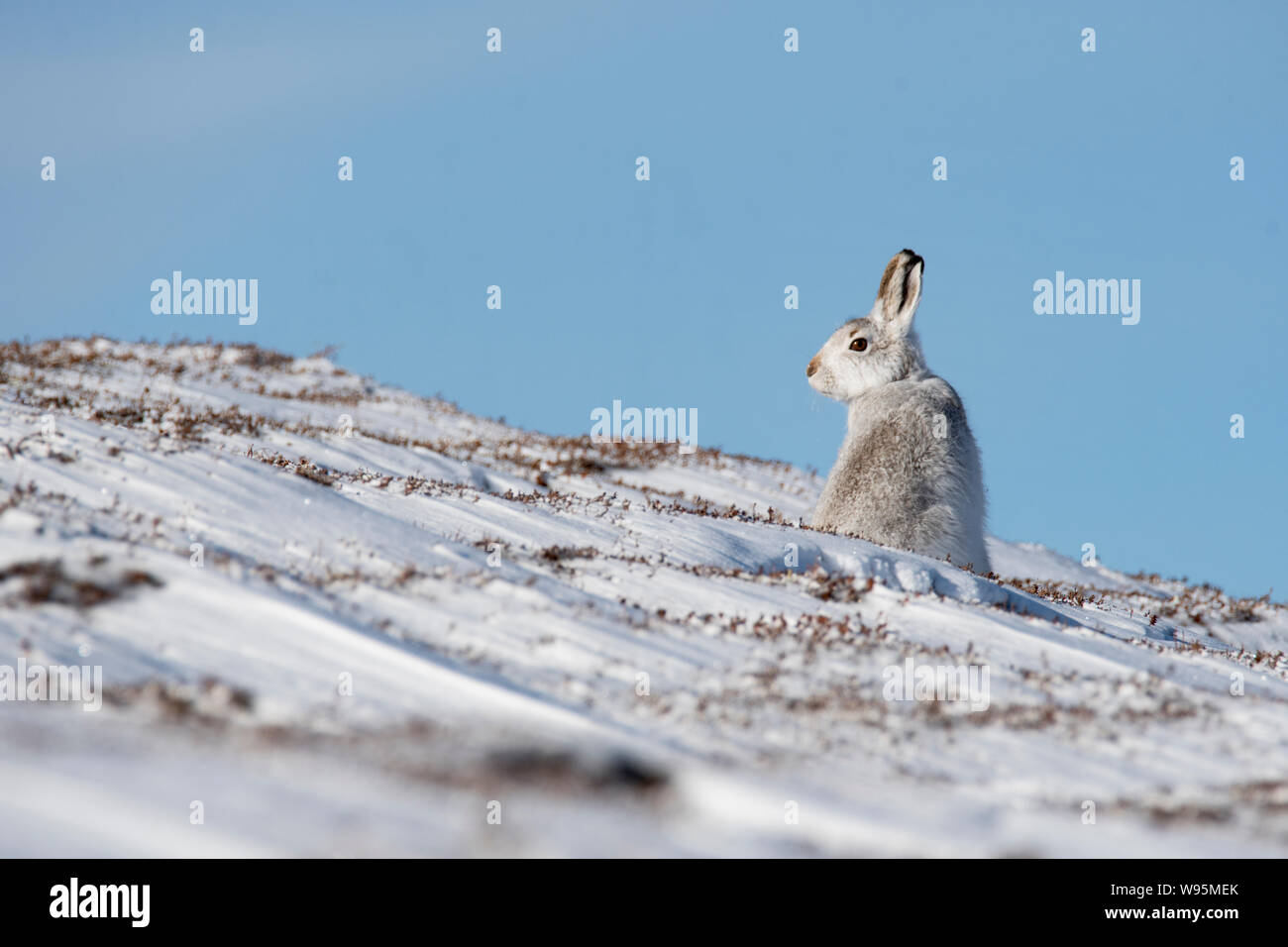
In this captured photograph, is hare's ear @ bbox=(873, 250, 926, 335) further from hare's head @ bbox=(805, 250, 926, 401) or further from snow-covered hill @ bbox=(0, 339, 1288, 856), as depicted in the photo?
snow-covered hill @ bbox=(0, 339, 1288, 856)

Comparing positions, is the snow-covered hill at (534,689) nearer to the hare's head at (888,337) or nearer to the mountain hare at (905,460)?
the mountain hare at (905,460)

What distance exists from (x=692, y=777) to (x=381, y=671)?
2.07 metres

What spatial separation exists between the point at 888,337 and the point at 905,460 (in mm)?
2211

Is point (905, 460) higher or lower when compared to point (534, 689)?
higher

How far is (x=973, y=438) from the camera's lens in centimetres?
1526

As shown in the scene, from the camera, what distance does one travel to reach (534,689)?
702 cm

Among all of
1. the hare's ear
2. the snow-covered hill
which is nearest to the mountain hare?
the hare's ear

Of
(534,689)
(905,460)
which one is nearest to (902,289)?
(905,460)

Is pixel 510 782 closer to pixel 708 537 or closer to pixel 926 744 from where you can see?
pixel 926 744

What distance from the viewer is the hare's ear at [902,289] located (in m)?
16.0

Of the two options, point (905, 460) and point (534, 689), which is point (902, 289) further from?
point (534, 689)

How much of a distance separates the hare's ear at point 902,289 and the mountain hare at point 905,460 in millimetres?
13

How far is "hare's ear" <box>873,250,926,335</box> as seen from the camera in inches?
629

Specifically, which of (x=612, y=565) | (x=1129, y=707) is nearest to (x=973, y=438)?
(x=612, y=565)
